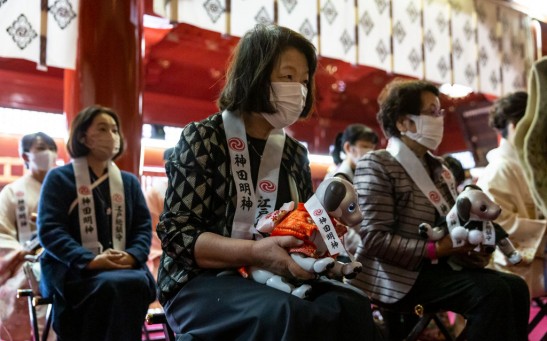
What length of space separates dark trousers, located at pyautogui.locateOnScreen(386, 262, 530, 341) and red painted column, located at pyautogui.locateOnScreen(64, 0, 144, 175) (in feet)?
8.01

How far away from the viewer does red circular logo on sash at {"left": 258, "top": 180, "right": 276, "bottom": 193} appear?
1622 mm

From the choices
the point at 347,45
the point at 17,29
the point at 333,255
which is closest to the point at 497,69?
the point at 347,45

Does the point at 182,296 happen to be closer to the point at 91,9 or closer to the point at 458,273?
the point at 458,273

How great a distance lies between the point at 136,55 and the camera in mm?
4066

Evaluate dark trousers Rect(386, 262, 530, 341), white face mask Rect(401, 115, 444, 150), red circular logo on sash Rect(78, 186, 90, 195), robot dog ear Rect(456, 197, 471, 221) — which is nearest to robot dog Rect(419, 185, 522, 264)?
robot dog ear Rect(456, 197, 471, 221)

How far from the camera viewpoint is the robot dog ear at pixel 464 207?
205cm

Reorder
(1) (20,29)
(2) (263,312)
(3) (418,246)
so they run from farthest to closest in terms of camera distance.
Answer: (1) (20,29) → (3) (418,246) → (2) (263,312)

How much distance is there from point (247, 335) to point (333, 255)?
0.30 m

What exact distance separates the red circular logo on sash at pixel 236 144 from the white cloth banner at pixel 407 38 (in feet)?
11.6

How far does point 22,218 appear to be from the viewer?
388 centimetres

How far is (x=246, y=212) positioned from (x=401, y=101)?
1.28 metres

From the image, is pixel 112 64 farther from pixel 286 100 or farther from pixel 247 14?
pixel 286 100

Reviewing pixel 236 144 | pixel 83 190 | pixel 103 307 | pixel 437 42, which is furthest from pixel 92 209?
pixel 437 42

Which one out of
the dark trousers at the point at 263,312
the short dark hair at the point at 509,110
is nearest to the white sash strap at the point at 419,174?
the dark trousers at the point at 263,312
